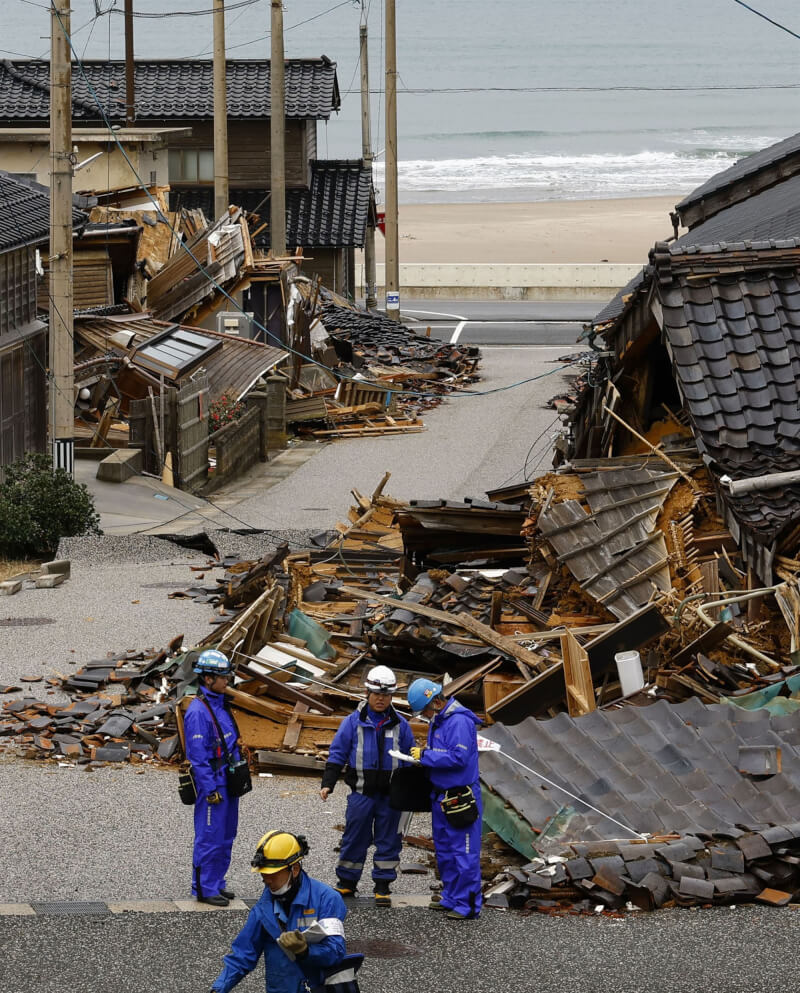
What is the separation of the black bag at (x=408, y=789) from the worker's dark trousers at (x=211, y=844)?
3.36 feet

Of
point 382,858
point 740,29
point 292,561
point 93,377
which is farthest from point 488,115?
point 382,858

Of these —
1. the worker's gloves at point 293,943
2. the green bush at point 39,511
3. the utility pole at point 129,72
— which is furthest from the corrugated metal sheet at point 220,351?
the worker's gloves at point 293,943

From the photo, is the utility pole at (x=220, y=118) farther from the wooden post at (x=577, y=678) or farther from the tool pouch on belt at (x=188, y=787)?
the tool pouch on belt at (x=188, y=787)

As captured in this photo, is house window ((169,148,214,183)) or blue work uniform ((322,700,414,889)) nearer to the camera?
blue work uniform ((322,700,414,889))

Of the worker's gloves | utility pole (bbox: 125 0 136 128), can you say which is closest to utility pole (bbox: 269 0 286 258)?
utility pole (bbox: 125 0 136 128)

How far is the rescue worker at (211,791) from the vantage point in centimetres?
900

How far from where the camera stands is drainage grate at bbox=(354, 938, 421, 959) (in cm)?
838

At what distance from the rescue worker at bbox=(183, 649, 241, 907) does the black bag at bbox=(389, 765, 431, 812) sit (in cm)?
99

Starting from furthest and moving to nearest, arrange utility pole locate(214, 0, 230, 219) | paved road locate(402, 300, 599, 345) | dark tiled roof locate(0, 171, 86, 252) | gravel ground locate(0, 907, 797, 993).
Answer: paved road locate(402, 300, 599, 345), utility pole locate(214, 0, 230, 219), dark tiled roof locate(0, 171, 86, 252), gravel ground locate(0, 907, 797, 993)

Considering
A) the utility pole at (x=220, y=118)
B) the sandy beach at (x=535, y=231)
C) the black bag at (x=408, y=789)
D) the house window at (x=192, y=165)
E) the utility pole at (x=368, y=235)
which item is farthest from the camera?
the sandy beach at (x=535, y=231)

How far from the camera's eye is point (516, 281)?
51438mm

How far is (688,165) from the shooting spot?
101125 millimetres

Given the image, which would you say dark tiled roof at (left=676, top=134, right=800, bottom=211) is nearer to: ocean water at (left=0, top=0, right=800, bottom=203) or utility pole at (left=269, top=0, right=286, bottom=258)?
utility pole at (left=269, top=0, right=286, bottom=258)

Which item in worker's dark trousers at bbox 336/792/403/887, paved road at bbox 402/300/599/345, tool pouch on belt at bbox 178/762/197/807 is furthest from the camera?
paved road at bbox 402/300/599/345
